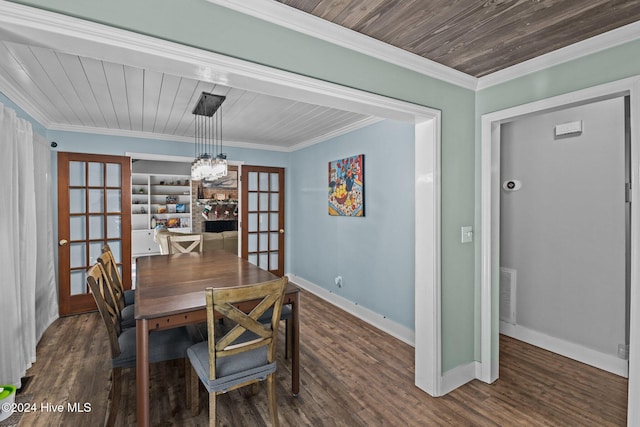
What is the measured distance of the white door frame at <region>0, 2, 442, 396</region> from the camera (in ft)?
3.86

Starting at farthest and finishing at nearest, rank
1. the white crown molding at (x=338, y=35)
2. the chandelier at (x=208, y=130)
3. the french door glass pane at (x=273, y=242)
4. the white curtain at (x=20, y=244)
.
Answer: the french door glass pane at (x=273, y=242), the chandelier at (x=208, y=130), the white curtain at (x=20, y=244), the white crown molding at (x=338, y=35)

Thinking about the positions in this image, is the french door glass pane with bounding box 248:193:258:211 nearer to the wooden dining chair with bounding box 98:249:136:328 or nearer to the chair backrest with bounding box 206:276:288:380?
the wooden dining chair with bounding box 98:249:136:328

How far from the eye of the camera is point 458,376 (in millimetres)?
2441

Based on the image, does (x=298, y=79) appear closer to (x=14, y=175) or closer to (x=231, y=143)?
(x=14, y=175)

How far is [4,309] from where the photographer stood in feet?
7.50

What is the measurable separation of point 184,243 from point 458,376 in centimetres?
339

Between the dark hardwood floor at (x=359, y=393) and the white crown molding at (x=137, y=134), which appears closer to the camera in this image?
the dark hardwood floor at (x=359, y=393)

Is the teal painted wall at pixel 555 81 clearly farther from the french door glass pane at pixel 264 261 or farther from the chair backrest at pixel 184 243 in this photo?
the french door glass pane at pixel 264 261

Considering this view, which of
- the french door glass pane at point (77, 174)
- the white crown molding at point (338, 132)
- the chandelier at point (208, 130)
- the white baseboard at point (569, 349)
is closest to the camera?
the white baseboard at point (569, 349)

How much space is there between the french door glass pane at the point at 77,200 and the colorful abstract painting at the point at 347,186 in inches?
128

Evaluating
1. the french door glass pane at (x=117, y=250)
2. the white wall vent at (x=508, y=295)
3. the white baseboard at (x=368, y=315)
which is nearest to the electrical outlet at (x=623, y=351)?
the white wall vent at (x=508, y=295)

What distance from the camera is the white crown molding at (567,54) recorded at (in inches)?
69.5

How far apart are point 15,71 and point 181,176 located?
613cm

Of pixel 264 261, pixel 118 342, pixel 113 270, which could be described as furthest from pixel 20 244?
pixel 264 261
